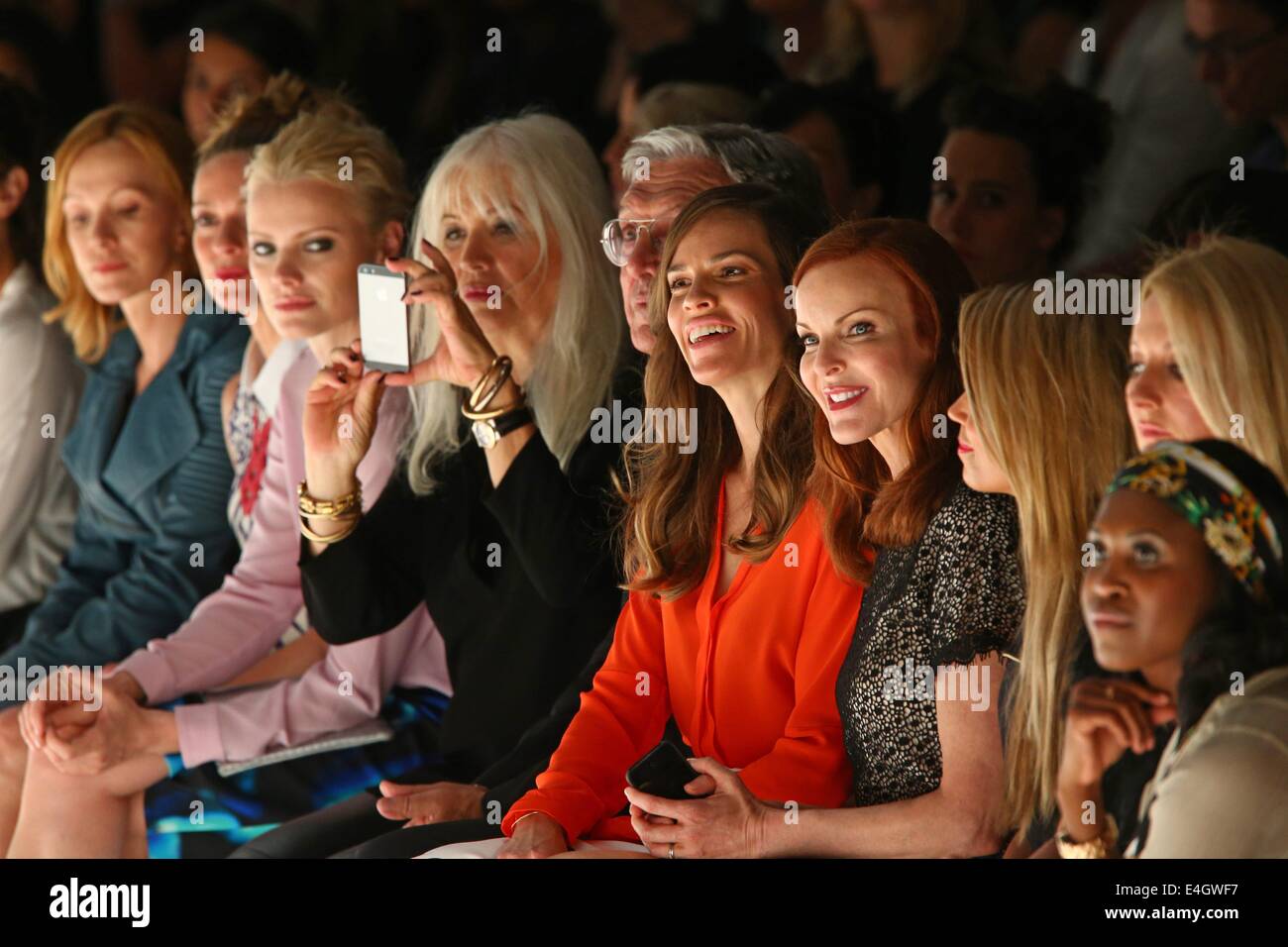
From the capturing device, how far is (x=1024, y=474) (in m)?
1.90

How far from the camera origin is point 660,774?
6.82ft

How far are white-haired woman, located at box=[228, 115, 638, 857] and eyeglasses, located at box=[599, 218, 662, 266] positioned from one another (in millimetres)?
170

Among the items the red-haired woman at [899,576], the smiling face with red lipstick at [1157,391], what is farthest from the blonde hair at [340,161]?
the smiling face with red lipstick at [1157,391]

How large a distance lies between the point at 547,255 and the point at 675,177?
0.78ft

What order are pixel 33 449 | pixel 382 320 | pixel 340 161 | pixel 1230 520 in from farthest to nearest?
pixel 33 449 → pixel 340 161 → pixel 382 320 → pixel 1230 520

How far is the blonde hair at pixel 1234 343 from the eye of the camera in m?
1.77

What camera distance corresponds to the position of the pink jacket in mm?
2775

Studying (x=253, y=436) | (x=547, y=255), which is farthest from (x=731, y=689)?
(x=253, y=436)

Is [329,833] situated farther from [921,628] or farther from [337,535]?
[921,628]

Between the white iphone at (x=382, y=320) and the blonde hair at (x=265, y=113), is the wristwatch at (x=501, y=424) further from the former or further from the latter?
the blonde hair at (x=265, y=113)

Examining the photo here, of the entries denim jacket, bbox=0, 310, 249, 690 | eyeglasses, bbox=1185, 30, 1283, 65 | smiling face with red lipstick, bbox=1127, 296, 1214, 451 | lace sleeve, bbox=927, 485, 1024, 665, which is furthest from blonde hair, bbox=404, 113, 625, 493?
eyeglasses, bbox=1185, 30, 1283, 65

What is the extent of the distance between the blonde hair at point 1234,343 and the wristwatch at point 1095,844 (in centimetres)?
37
